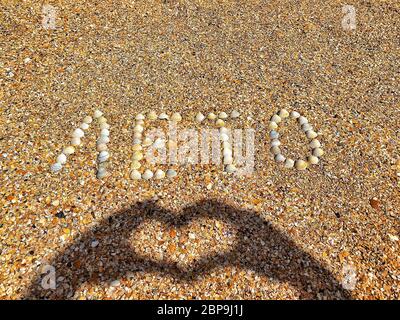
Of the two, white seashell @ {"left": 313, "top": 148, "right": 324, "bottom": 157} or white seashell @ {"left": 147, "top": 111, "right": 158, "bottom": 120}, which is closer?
white seashell @ {"left": 313, "top": 148, "right": 324, "bottom": 157}

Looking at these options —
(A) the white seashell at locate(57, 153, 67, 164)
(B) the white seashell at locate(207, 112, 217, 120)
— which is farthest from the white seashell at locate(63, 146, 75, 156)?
(B) the white seashell at locate(207, 112, 217, 120)

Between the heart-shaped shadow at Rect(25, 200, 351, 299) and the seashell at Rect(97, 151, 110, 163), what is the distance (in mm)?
668

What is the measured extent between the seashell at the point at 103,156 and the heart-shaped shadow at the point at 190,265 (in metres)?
0.67

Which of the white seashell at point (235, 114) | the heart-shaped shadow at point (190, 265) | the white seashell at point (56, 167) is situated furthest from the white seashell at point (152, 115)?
the heart-shaped shadow at point (190, 265)

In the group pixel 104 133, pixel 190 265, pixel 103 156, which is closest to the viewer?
pixel 190 265

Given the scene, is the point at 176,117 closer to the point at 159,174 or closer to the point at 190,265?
the point at 159,174

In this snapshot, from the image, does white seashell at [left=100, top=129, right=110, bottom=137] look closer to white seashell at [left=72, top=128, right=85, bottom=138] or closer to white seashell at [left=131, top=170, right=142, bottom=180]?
white seashell at [left=72, top=128, right=85, bottom=138]

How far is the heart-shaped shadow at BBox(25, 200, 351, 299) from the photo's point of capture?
2723 mm

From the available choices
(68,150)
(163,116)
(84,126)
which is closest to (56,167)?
(68,150)

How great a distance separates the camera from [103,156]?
3545mm

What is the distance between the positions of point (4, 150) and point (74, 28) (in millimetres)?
2196

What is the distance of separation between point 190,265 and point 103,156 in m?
1.41
